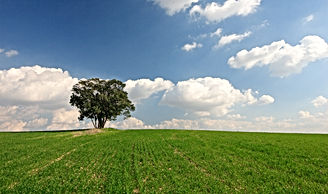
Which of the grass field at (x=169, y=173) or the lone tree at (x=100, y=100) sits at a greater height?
the lone tree at (x=100, y=100)

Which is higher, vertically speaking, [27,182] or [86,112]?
[86,112]

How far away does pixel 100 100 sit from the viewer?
6900 centimetres

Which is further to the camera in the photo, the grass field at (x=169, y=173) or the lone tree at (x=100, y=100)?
the lone tree at (x=100, y=100)

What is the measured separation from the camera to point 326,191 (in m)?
14.7

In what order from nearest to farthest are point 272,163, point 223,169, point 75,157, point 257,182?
point 257,182
point 223,169
point 272,163
point 75,157

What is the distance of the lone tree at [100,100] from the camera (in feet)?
224

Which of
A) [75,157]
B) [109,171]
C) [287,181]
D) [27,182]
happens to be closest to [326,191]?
[287,181]

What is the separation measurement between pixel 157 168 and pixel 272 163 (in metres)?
12.9

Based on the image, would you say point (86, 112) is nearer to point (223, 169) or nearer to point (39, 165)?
point (39, 165)

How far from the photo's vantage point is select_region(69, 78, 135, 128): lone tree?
Result: 68250 mm

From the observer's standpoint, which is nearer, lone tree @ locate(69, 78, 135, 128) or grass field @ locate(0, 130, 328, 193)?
grass field @ locate(0, 130, 328, 193)

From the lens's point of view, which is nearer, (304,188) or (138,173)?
(304,188)

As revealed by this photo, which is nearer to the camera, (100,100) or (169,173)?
(169,173)

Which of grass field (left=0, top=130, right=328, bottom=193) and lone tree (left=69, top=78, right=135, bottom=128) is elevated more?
lone tree (left=69, top=78, right=135, bottom=128)
